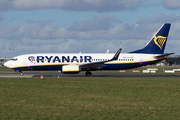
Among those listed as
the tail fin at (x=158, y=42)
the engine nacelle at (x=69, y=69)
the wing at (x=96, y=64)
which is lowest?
the engine nacelle at (x=69, y=69)

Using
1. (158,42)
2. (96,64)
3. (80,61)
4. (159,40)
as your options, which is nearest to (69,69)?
(80,61)

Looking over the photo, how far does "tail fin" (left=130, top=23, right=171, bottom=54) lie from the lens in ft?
151

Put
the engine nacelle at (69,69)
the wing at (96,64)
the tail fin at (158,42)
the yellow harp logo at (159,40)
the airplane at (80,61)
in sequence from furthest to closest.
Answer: the yellow harp logo at (159,40), the tail fin at (158,42), the airplane at (80,61), the wing at (96,64), the engine nacelle at (69,69)

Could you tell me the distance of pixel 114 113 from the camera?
40.8 feet

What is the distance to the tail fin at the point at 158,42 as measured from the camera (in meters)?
46.1

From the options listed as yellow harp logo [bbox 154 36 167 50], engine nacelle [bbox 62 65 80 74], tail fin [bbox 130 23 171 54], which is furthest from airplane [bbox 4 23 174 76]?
yellow harp logo [bbox 154 36 167 50]

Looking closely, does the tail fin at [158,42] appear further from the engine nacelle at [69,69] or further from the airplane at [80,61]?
the engine nacelle at [69,69]

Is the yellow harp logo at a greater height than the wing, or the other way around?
the yellow harp logo

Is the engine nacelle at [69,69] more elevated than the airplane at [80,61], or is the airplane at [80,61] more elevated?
the airplane at [80,61]

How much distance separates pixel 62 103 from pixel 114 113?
13.6 feet

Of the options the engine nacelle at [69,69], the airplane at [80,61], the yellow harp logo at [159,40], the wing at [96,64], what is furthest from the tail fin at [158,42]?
the engine nacelle at [69,69]

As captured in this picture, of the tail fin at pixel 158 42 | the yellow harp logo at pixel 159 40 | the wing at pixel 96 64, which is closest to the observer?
the wing at pixel 96 64

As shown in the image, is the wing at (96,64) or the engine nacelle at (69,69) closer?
the engine nacelle at (69,69)

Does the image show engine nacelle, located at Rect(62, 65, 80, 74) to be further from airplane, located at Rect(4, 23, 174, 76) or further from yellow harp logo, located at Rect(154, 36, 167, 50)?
yellow harp logo, located at Rect(154, 36, 167, 50)
